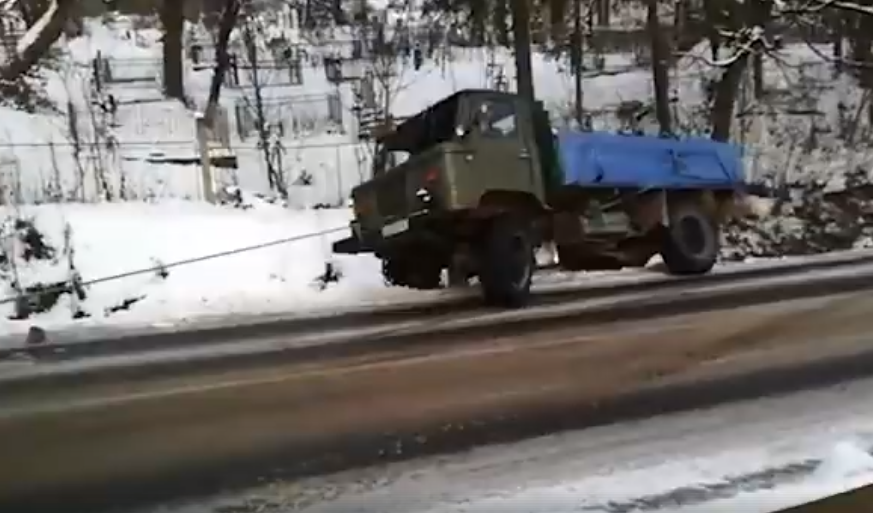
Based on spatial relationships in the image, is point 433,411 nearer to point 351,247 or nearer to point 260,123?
point 351,247

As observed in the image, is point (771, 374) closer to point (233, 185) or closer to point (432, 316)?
point (432, 316)

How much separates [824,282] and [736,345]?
4915 mm

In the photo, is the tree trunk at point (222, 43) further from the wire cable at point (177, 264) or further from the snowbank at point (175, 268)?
the wire cable at point (177, 264)

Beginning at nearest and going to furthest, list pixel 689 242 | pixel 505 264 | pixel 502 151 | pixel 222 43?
pixel 505 264, pixel 502 151, pixel 689 242, pixel 222 43

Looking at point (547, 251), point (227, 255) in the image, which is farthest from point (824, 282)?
point (227, 255)

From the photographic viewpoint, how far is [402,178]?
41.7 ft

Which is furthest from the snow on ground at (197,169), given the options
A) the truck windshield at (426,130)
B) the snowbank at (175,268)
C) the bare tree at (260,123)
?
the truck windshield at (426,130)

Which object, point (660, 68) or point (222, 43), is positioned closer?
point (660, 68)

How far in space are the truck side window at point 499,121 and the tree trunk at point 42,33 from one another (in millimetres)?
10370

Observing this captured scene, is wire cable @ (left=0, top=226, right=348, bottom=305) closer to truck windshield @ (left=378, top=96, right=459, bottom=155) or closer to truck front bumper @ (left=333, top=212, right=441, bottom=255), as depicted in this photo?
truck front bumper @ (left=333, top=212, right=441, bottom=255)

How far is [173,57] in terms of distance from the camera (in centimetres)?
3050

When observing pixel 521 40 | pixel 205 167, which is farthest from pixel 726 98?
pixel 205 167

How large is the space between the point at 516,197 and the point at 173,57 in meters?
19.7

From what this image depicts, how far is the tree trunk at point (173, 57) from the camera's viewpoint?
28.9 meters
